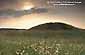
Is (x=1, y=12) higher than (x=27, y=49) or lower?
higher

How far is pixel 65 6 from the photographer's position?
1.48 m

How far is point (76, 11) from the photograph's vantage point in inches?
58.4

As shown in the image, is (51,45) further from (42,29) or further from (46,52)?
(42,29)

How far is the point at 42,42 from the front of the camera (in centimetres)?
140

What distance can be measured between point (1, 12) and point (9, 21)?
0.26ft

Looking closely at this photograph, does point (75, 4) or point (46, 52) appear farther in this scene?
point (75, 4)

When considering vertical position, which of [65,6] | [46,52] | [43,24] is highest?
[65,6]

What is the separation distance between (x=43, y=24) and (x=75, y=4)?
0.24 meters

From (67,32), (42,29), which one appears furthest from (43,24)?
(67,32)

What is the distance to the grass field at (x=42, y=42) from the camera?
1332mm

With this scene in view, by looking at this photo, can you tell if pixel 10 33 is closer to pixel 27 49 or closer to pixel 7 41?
pixel 7 41

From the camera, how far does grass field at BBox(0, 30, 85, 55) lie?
4.37ft

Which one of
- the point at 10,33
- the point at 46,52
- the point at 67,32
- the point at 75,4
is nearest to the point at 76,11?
the point at 75,4

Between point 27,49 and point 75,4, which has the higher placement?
point 75,4
